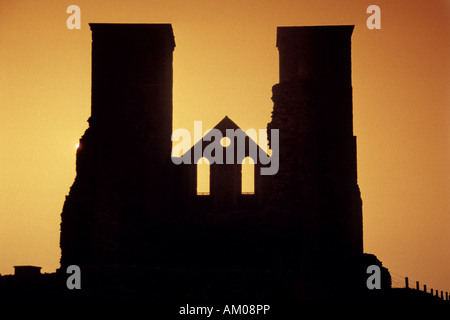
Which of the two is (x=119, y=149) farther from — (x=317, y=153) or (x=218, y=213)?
(x=317, y=153)

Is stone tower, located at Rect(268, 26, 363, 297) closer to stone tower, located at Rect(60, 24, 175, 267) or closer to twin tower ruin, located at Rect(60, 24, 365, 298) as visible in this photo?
twin tower ruin, located at Rect(60, 24, 365, 298)

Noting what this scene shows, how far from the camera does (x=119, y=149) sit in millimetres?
15922

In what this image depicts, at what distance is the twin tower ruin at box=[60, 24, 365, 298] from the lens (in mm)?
14641

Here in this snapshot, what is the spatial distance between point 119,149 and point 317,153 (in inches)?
193

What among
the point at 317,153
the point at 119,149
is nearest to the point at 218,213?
the point at 317,153

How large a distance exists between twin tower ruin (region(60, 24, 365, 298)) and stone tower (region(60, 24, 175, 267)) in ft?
0.08

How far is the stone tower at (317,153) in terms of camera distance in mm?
14766

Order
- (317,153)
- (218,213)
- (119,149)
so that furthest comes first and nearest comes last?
(119,149) → (218,213) → (317,153)

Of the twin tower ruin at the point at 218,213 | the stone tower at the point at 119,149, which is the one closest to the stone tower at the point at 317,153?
the twin tower ruin at the point at 218,213

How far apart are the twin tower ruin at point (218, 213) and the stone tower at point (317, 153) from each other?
24mm

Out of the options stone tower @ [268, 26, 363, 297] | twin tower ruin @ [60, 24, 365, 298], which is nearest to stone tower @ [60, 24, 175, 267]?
twin tower ruin @ [60, 24, 365, 298]
